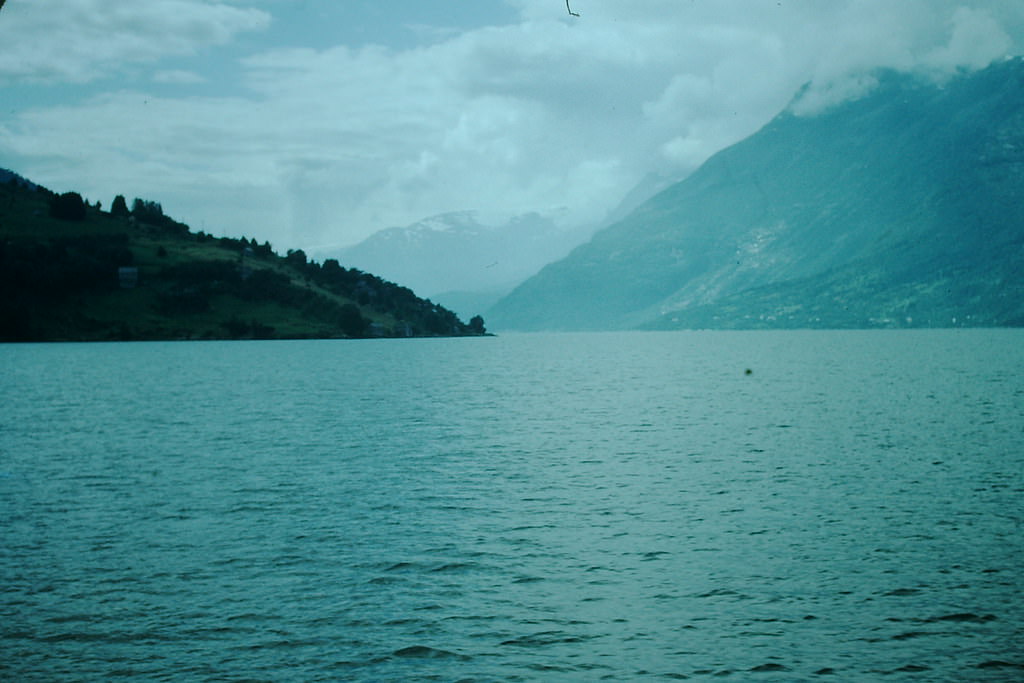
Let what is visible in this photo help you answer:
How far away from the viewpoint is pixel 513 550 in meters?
32.0

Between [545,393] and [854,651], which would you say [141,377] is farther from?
[854,651]

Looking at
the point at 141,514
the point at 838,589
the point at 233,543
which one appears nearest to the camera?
the point at 838,589

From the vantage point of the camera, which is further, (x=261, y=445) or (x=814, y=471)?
(x=261, y=445)

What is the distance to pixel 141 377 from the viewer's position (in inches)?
5025

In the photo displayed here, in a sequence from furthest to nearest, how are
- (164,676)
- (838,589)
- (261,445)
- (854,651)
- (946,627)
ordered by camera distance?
(261,445), (838,589), (946,627), (854,651), (164,676)

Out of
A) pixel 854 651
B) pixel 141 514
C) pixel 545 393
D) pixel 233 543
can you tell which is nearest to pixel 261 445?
pixel 141 514

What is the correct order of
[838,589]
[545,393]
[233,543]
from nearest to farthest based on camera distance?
[838,589] < [233,543] < [545,393]

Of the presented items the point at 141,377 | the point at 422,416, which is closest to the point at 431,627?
the point at 422,416

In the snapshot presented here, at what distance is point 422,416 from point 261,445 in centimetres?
2330

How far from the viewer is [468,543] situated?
1302 inches

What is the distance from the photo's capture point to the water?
2183 centimetres

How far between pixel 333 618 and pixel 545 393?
283ft

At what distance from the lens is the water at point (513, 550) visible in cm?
2183

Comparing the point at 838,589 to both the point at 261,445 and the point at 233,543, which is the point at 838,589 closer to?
the point at 233,543
